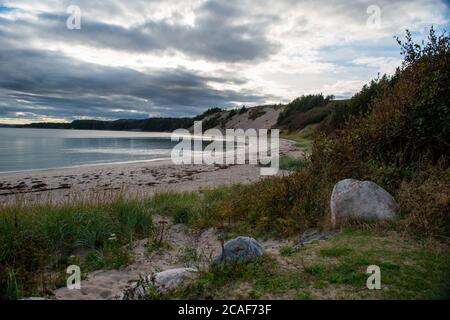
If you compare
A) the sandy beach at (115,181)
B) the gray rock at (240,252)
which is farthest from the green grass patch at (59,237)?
the sandy beach at (115,181)

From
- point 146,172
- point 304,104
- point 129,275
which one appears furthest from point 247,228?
point 304,104

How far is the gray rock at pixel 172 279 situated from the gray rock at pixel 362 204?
3.26 meters

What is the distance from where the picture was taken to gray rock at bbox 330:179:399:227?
18.9 ft

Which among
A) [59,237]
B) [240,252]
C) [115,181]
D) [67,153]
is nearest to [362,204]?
[240,252]

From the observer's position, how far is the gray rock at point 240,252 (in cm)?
430

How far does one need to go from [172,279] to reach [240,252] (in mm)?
1017

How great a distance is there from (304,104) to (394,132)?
51.9 meters

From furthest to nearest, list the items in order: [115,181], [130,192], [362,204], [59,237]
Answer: [115,181]
[130,192]
[59,237]
[362,204]

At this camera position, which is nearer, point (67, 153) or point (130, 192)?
point (130, 192)

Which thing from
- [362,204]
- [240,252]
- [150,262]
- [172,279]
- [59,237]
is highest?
[362,204]

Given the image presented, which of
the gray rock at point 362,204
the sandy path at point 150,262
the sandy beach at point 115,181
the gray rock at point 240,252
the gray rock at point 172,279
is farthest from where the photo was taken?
the sandy beach at point 115,181

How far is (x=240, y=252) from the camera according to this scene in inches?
173

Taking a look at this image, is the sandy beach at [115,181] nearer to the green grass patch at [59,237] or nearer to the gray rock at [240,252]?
the green grass patch at [59,237]

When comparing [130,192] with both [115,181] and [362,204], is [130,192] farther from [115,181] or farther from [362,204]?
[362,204]
